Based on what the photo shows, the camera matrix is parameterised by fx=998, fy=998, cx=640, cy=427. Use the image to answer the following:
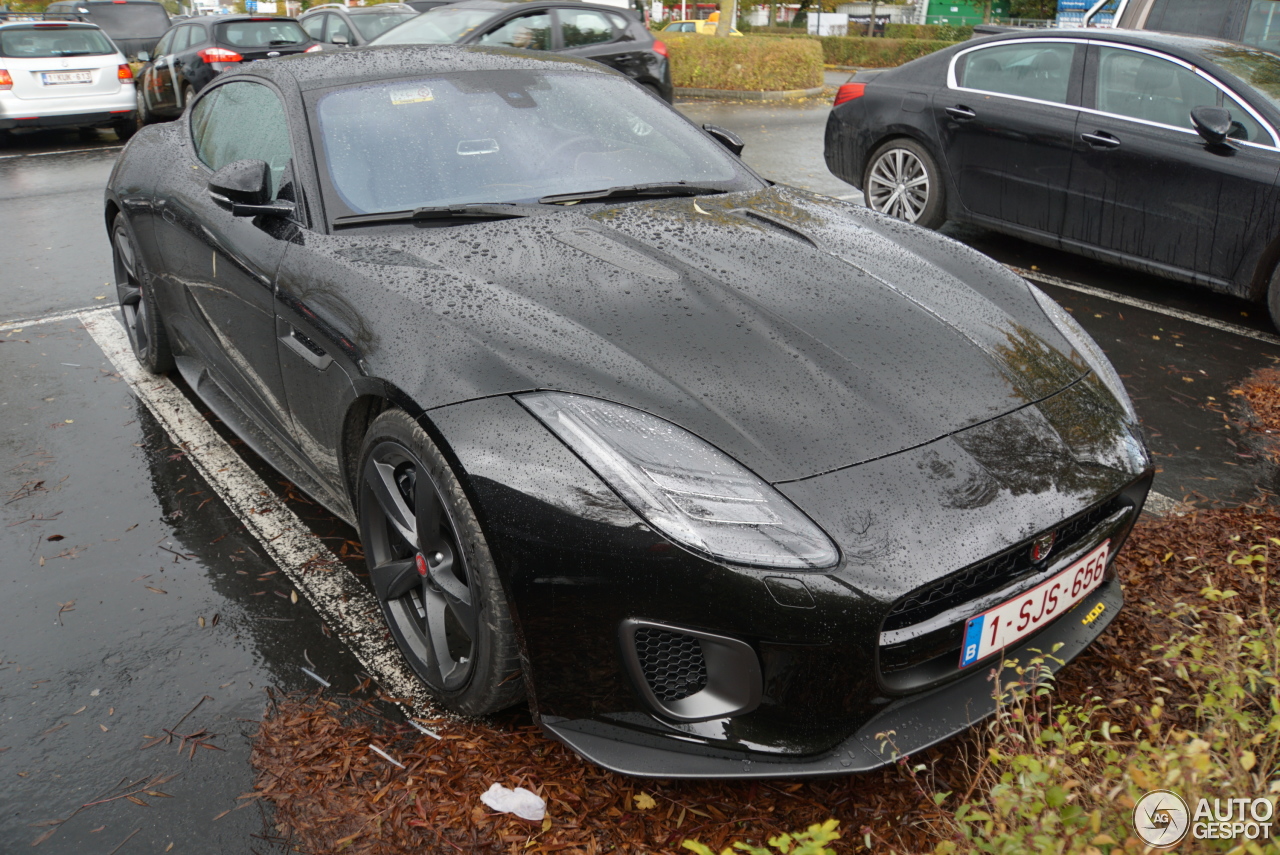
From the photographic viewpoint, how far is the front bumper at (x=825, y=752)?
2018mm

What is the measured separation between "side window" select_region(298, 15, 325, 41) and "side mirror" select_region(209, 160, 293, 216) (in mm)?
12880

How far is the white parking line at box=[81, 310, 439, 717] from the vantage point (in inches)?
111

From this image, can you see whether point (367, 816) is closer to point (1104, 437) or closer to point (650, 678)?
point (650, 678)

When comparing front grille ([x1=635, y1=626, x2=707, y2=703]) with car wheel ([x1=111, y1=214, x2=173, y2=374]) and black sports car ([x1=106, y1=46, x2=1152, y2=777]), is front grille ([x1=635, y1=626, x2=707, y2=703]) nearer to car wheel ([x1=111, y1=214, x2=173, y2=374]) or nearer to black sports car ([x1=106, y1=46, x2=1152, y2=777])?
black sports car ([x1=106, y1=46, x2=1152, y2=777])

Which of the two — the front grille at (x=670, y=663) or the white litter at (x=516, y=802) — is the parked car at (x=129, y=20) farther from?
the front grille at (x=670, y=663)

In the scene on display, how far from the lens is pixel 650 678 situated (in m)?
2.06

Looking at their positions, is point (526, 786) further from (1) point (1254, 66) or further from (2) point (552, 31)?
(2) point (552, 31)

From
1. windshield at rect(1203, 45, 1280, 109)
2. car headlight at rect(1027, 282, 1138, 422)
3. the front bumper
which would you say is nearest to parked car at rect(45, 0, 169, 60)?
windshield at rect(1203, 45, 1280, 109)

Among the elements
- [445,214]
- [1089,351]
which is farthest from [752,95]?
[1089,351]

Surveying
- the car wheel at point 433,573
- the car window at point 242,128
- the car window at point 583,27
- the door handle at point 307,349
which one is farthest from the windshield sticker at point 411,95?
the car window at point 583,27

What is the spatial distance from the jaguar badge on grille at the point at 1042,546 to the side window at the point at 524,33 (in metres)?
9.67

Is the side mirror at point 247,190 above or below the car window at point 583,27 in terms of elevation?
below

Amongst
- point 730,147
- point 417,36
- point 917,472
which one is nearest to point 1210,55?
point 730,147

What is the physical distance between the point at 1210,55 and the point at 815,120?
31.6ft
